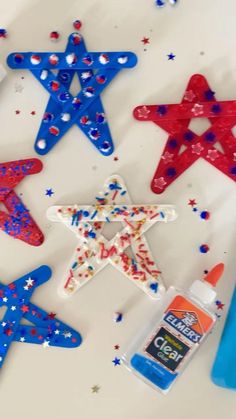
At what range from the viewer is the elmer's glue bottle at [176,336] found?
0.89 m

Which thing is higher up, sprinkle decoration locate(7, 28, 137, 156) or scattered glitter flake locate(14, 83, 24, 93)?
sprinkle decoration locate(7, 28, 137, 156)

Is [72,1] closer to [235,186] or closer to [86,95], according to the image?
[86,95]

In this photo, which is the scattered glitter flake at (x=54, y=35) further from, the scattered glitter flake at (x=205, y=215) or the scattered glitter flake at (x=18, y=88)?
the scattered glitter flake at (x=205, y=215)

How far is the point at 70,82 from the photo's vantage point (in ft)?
3.20

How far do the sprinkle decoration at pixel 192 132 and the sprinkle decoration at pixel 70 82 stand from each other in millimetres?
79

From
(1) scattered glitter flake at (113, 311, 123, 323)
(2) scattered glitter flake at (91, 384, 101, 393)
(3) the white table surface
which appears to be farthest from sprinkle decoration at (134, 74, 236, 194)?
(2) scattered glitter flake at (91, 384, 101, 393)

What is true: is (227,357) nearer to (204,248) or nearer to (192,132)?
(204,248)

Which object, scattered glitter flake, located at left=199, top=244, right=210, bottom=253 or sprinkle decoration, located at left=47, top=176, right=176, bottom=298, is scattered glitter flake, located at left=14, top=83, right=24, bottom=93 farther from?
scattered glitter flake, located at left=199, top=244, right=210, bottom=253

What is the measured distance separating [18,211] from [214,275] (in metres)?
0.36

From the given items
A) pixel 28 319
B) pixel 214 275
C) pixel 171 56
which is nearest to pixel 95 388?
pixel 28 319

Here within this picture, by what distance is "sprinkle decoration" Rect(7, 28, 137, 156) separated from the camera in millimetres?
959

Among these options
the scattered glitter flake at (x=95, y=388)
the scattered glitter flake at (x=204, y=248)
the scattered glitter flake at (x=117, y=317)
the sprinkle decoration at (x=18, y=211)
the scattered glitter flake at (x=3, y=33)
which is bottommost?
the scattered glitter flake at (x=95, y=388)

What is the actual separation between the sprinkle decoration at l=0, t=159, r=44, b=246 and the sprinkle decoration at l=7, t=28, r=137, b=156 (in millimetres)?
37

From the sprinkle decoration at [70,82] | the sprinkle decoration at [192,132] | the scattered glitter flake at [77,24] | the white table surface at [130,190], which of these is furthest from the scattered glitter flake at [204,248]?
the scattered glitter flake at [77,24]
